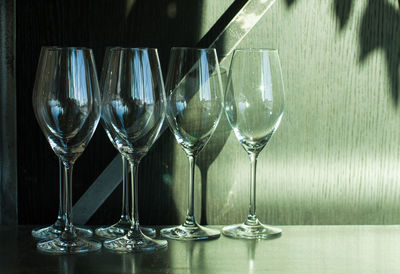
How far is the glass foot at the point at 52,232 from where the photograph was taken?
4.10ft

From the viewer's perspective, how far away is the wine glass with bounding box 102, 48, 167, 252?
111 cm

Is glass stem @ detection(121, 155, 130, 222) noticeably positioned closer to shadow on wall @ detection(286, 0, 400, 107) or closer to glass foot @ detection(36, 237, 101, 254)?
glass foot @ detection(36, 237, 101, 254)

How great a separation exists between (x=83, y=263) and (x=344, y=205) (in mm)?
663

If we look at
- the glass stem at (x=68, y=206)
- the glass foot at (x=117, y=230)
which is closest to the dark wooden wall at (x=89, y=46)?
the glass foot at (x=117, y=230)

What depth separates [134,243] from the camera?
3.74 ft

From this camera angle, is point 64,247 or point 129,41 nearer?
point 64,247

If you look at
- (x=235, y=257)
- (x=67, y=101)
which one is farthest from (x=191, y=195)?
(x=67, y=101)

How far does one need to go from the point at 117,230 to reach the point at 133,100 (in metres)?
0.32

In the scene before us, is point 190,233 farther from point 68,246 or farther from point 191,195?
point 68,246

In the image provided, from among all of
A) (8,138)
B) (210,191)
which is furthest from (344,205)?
(8,138)

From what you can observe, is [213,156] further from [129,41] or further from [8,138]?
[8,138]

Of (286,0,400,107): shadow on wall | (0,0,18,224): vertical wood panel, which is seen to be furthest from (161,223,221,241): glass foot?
(286,0,400,107): shadow on wall

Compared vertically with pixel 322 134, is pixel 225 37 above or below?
above

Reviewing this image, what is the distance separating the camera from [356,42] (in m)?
1.43
